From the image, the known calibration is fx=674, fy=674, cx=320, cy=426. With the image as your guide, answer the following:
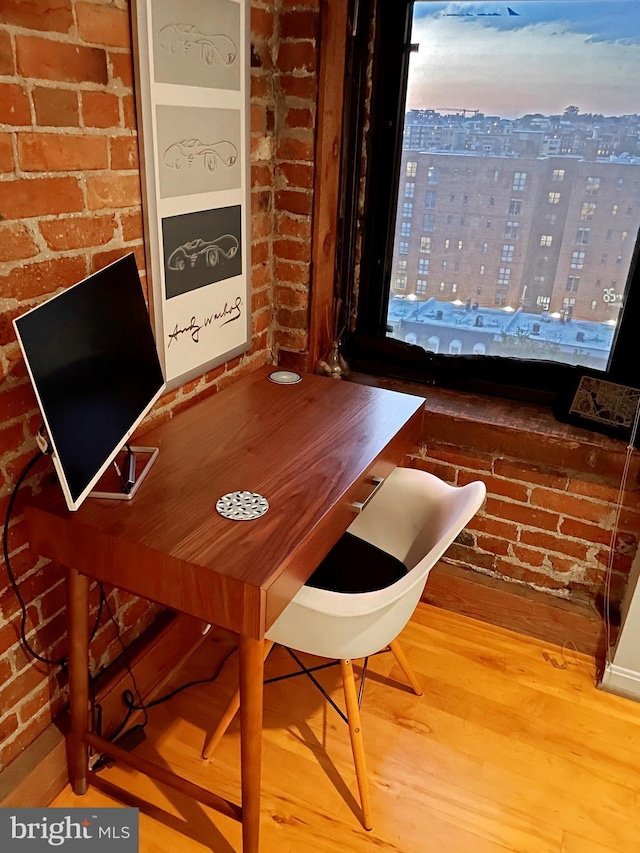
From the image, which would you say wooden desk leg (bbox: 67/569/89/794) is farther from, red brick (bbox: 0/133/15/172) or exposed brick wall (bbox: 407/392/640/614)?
exposed brick wall (bbox: 407/392/640/614)

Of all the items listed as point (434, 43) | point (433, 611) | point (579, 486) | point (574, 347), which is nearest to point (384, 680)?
point (433, 611)

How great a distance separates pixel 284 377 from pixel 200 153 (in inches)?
26.6

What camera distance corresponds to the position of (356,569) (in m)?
1.73

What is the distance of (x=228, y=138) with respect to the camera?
5.92 ft

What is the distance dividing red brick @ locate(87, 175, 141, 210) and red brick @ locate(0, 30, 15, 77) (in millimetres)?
261

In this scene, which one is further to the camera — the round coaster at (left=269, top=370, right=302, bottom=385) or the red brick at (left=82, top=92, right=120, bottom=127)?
the round coaster at (left=269, top=370, right=302, bottom=385)

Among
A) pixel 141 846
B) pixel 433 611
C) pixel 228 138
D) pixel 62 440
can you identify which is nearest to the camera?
pixel 62 440

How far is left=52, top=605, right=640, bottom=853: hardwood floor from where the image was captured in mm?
1607

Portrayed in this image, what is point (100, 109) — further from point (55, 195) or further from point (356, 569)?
point (356, 569)

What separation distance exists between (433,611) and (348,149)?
5.21 feet

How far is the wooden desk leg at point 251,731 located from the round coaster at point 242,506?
0.79 feet

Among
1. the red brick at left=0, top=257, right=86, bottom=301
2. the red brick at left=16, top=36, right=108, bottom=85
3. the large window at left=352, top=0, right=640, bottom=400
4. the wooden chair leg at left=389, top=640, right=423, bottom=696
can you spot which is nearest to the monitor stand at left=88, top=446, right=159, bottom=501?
the red brick at left=0, top=257, right=86, bottom=301

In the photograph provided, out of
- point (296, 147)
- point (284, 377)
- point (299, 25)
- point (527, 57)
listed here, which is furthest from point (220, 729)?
point (527, 57)

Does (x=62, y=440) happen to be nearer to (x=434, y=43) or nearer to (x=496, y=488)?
(x=496, y=488)
